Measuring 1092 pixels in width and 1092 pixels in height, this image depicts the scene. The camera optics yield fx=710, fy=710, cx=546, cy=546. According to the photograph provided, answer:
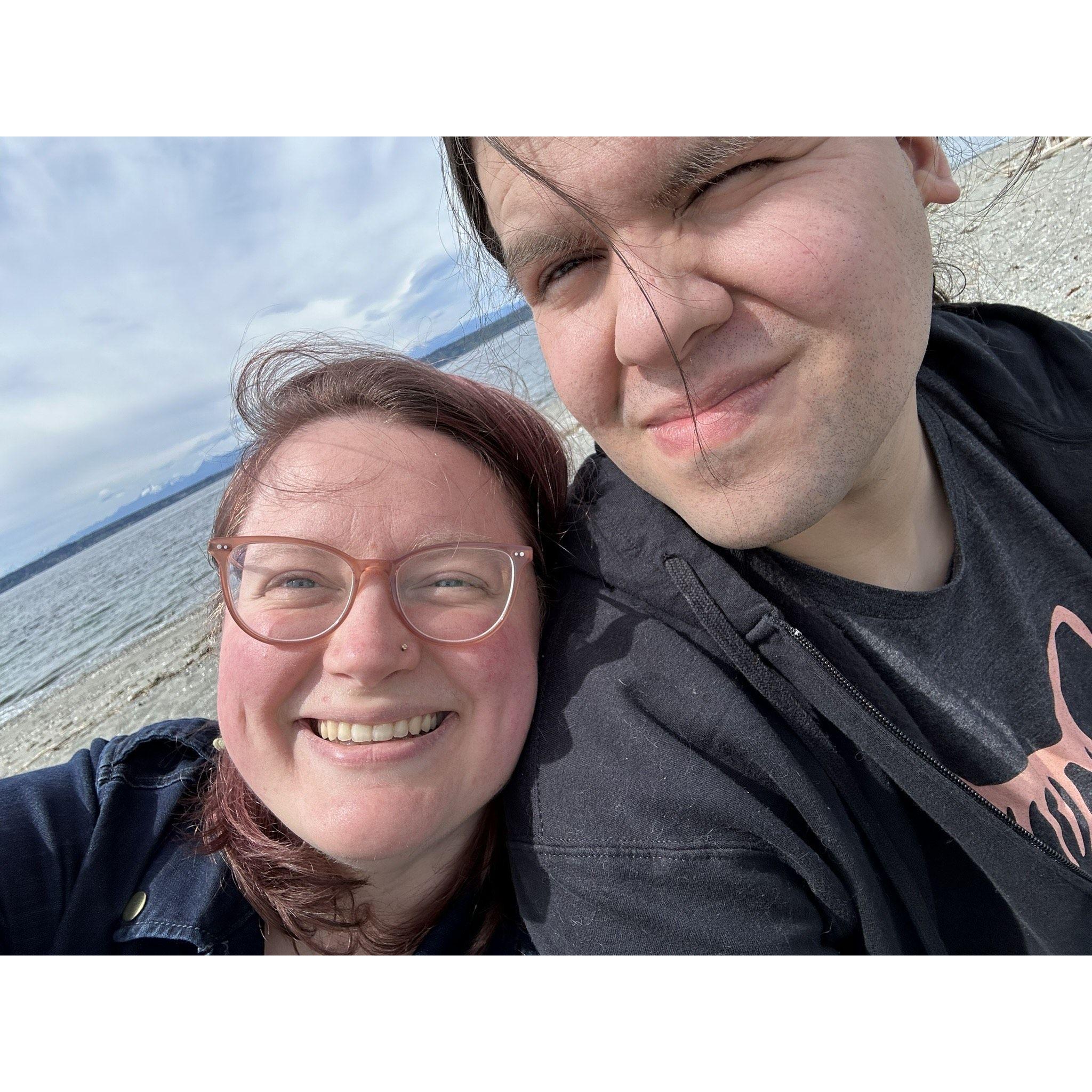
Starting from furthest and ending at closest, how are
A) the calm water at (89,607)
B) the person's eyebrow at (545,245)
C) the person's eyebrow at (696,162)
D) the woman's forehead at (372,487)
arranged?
1. the calm water at (89,607)
2. the woman's forehead at (372,487)
3. the person's eyebrow at (545,245)
4. the person's eyebrow at (696,162)

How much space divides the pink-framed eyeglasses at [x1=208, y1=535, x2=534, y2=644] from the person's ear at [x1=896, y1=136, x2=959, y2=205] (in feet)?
3.94

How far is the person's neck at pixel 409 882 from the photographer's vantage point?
1686mm

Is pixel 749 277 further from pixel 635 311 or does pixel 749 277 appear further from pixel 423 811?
pixel 423 811

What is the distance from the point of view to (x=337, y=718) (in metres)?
1.46

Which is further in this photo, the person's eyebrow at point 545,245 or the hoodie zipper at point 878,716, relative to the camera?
the hoodie zipper at point 878,716

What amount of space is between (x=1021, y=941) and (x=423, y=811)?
56.2 inches

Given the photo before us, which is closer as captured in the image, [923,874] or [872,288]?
[872,288]

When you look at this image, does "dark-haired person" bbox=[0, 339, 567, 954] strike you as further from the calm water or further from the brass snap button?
the calm water

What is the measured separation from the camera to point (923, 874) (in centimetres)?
162

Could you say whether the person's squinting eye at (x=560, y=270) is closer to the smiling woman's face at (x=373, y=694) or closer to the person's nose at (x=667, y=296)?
the person's nose at (x=667, y=296)

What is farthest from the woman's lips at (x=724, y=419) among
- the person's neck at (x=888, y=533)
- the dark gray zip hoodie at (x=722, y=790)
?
the person's neck at (x=888, y=533)

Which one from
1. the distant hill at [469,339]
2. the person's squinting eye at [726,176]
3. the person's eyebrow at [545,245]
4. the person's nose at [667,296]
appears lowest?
the distant hill at [469,339]
